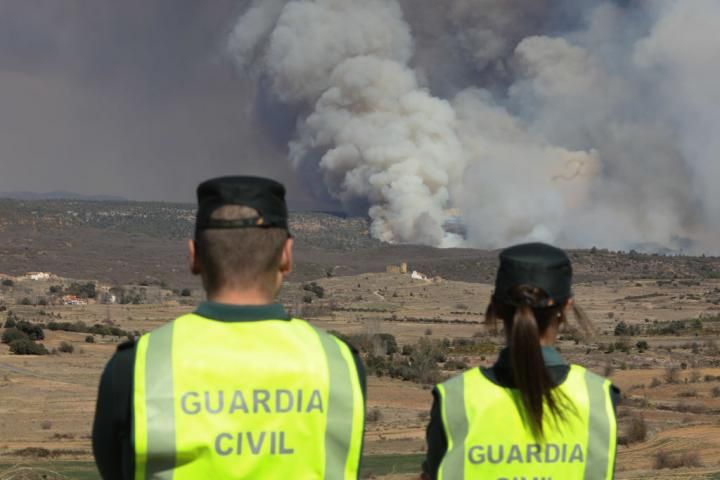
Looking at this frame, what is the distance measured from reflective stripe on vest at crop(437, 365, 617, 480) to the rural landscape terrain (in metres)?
0.64

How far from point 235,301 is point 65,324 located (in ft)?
137

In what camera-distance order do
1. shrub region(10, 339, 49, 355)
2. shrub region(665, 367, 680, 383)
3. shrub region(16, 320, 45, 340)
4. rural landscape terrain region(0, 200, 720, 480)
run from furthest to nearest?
shrub region(16, 320, 45, 340)
shrub region(10, 339, 49, 355)
shrub region(665, 367, 680, 383)
rural landscape terrain region(0, 200, 720, 480)

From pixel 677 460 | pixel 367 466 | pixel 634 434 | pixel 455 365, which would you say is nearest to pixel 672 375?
pixel 455 365

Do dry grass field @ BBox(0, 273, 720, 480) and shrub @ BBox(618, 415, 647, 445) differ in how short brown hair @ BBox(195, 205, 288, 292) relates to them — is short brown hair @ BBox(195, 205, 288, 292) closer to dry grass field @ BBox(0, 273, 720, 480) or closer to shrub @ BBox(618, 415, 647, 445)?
dry grass field @ BBox(0, 273, 720, 480)

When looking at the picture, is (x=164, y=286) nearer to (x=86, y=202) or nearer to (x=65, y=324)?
(x=65, y=324)

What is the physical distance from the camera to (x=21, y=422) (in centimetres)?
2347

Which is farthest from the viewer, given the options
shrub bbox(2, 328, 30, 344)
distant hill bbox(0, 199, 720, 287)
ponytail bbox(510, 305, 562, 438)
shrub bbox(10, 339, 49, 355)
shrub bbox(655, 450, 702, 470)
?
distant hill bbox(0, 199, 720, 287)

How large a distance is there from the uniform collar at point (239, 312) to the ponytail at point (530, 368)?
72 centimetres

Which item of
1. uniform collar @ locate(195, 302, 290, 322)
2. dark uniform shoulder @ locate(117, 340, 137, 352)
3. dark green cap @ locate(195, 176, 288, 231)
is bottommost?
dark uniform shoulder @ locate(117, 340, 137, 352)

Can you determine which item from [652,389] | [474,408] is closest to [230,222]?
[474,408]

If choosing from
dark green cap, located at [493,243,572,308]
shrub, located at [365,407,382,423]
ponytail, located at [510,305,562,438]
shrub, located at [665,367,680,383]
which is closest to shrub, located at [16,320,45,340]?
shrub, located at [365,407,382,423]

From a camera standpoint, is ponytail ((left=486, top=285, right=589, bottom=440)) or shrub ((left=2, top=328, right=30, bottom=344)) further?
shrub ((left=2, top=328, right=30, bottom=344))

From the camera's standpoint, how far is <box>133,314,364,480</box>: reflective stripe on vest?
3168mm

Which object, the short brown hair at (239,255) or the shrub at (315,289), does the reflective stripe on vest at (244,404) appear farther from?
the shrub at (315,289)
